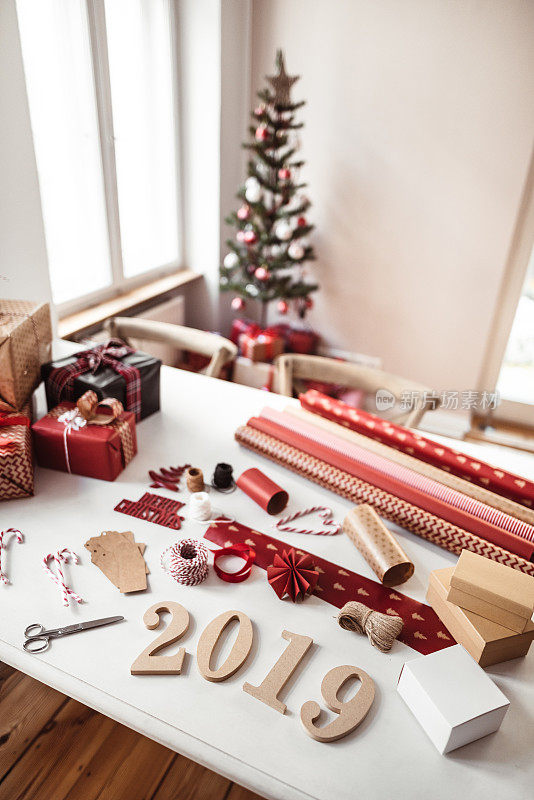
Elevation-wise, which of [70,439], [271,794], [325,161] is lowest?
[271,794]

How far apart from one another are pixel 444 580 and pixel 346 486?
0.31 meters

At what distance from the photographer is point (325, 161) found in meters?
2.99

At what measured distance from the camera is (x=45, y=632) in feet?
2.75

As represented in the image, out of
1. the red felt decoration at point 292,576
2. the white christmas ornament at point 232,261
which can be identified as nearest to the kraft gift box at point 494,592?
the red felt decoration at point 292,576

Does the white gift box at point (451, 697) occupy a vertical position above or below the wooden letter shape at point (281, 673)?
above

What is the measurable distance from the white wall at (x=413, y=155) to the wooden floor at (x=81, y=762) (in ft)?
8.24

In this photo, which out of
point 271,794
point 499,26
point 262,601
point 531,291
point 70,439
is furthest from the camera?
point 531,291

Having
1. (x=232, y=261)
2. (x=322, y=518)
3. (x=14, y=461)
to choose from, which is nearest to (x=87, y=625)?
(x=14, y=461)

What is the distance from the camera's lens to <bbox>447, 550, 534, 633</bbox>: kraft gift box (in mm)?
810

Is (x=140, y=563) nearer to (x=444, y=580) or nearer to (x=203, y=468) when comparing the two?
(x=203, y=468)

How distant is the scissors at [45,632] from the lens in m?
0.82

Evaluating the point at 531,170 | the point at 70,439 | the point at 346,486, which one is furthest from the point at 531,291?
the point at 70,439

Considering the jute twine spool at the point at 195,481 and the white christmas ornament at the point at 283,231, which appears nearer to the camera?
the jute twine spool at the point at 195,481

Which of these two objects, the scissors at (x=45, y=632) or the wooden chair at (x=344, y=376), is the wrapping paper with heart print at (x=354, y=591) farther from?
the wooden chair at (x=344, y=376)
